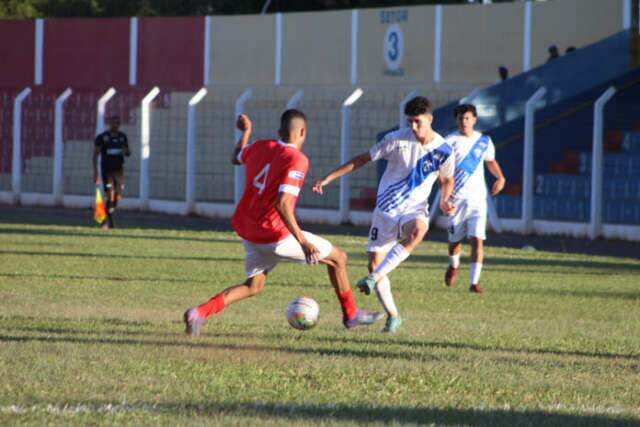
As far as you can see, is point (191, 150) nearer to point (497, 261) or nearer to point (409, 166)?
point (497, 261)

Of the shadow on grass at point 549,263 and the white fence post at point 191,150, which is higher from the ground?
the white fence post at point 191,150

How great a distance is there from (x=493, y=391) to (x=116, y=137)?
64.1 ft

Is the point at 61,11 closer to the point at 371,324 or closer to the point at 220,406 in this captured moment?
the point at 371,324

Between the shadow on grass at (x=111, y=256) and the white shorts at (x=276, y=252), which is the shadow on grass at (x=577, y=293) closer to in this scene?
the shadow on grass at (x=111, y=256)

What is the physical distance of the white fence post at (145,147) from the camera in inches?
1345

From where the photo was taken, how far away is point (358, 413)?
7.39 m

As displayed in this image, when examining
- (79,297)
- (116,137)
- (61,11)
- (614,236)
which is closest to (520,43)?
(614,236)

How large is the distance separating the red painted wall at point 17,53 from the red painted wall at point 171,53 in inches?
145

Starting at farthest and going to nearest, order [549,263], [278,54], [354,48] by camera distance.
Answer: [278,54]
[354,48]
[549,263]

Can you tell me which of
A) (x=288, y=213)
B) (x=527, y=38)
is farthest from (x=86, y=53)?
(x=288, y=213)

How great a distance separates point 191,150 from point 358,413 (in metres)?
26.2

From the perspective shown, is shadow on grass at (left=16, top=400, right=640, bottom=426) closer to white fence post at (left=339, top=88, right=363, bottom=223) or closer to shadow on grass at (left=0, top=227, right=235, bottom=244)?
shadow on grass at (left=0, top=227, right=235, bottom=244)

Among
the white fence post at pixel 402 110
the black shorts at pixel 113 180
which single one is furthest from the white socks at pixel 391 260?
the white fence post at pixel 402 110

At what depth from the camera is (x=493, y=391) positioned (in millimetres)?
8281
